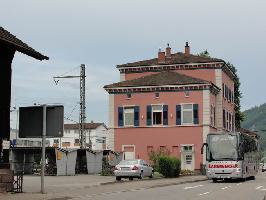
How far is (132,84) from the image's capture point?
63469 millimetres

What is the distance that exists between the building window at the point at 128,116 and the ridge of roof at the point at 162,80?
2694 mm

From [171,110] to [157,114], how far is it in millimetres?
1754

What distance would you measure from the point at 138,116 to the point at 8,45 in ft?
137

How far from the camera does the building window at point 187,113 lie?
2392 inches

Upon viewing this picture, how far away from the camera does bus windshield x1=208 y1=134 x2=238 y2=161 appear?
126 feet

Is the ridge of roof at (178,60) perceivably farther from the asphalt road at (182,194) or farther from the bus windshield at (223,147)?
the asphalt road at (182,194)

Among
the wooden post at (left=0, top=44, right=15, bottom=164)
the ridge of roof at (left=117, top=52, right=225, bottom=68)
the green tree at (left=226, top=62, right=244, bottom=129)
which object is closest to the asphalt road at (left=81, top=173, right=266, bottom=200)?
the wooden post at (left=0, top=44, right=15, bottom=164)

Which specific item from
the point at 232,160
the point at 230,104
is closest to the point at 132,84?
the point at 230,104

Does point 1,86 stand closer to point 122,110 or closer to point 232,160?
point 232,160

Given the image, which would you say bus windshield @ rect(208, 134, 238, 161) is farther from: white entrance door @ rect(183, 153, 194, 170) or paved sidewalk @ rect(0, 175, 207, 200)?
white entrance door @ rect(183, 153, 194, 170)

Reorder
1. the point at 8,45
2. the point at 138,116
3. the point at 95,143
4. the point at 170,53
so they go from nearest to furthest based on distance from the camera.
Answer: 1. the point at 8,45
2. the point at 138,116
3. the point at 170,53
4. the point at 95,143

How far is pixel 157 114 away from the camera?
62562 mm

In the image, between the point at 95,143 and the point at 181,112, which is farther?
the point at 95,143

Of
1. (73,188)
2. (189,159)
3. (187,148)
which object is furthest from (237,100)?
(73,188)
